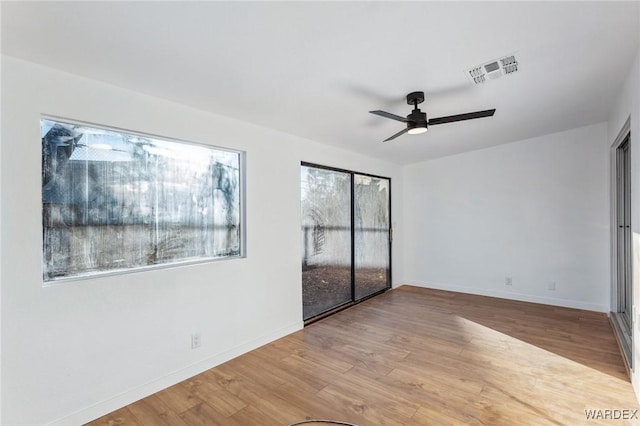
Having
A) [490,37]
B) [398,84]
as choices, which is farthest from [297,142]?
[490,37]

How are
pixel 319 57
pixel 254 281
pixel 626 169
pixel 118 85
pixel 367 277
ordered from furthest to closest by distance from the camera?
pixel 367 277 → pixel 626 169 → pixel 254 281 → pixel 118 85 → pixel 319 57

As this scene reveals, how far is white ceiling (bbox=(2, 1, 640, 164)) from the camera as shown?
154 cm

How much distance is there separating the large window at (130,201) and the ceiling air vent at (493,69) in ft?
7.46

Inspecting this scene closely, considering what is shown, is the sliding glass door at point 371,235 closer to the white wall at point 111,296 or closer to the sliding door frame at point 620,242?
the white wall at point 111,296

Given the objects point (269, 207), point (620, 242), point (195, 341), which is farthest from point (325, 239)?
point (620, 242)

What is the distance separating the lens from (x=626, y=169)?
11.1 feet

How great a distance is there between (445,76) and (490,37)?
0.47m

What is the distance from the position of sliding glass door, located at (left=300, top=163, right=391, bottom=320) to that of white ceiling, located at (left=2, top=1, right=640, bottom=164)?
129cm

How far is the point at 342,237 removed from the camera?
4.37 metres

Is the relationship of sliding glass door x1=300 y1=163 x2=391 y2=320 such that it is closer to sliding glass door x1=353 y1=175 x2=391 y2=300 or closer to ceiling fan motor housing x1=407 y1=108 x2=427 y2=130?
sliding glass door x1=353 y1=175 x2=391 y2=300

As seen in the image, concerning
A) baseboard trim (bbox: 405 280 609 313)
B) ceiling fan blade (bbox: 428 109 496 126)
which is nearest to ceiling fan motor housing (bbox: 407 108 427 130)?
ceiling fan blade (bbox: 428 109 496 126)

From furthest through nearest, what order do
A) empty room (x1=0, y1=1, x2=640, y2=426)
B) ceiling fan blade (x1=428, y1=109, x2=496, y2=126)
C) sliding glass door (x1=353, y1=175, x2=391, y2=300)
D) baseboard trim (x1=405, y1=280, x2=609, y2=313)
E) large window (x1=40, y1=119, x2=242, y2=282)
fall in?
sliding glass door (x1=353, y1=175, x2=391, y2=300) < baseboard trim (x1=405, y1=280, x2=609, y2=313) < ceiling fan blade (x1=428, y1=109, x2=496, y2=126) < large window (x1=40, y1=119, x2=242, y2=282) < empty room (x1=0, y1=1, x2=640, y2=426)

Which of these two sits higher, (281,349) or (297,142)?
(297,142)

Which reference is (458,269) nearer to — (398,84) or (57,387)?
(398,84)
